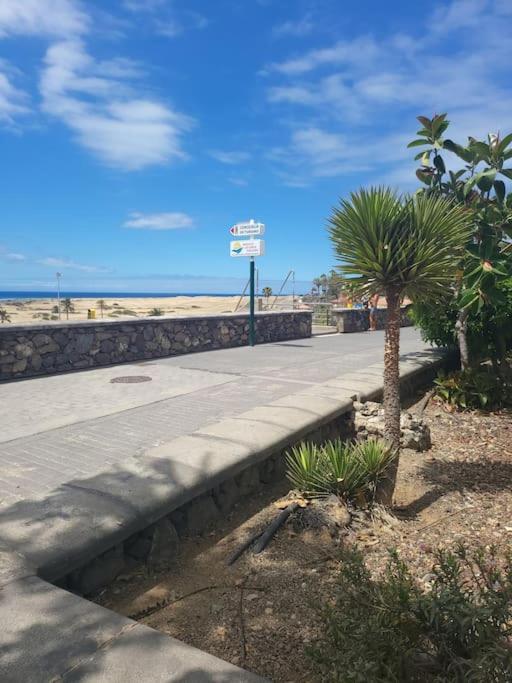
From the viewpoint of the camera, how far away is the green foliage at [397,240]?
4.10 meters

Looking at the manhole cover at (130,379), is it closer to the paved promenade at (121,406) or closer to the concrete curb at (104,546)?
the paved promenade at (121,406)

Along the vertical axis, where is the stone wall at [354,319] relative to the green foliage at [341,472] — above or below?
above

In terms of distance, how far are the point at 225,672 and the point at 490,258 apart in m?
4.60

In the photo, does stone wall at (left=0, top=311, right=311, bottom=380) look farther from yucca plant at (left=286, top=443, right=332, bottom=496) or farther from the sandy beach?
yucca plant at (left=286, top=443, right=332, bottom=496)

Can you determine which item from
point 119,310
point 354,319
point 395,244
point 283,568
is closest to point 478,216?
point 395,244

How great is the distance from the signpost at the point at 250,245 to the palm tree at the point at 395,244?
30.7 feet

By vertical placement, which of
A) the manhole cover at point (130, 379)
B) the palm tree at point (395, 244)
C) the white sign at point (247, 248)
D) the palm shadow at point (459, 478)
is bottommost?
the palm shadow at point (459, 478)

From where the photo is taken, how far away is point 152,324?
1121 cm

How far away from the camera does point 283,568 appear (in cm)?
307

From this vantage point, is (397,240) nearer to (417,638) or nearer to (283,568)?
(283,568)

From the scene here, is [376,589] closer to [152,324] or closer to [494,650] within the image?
[494,650]

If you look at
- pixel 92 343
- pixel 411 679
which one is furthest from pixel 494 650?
pixel 92 343

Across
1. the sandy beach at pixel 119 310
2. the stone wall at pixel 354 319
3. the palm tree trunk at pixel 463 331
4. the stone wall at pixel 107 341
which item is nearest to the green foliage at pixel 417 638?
the palm tree trunk at pixel 463 331

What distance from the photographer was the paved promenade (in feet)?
14.2
